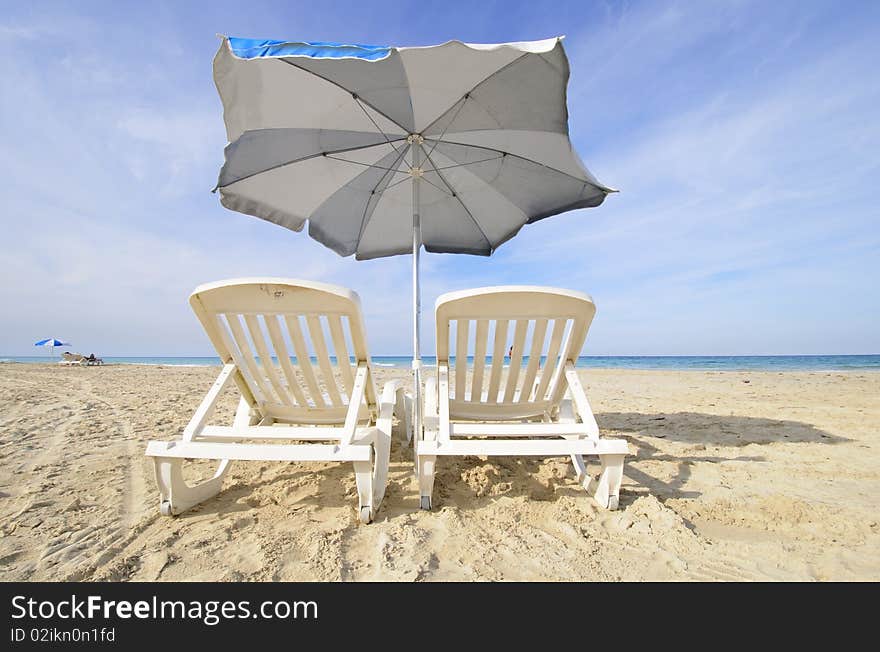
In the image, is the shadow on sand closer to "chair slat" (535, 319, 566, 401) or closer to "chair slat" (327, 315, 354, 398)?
"chair slat" (535, 319, 566, 401)

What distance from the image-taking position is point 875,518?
190 centimetres

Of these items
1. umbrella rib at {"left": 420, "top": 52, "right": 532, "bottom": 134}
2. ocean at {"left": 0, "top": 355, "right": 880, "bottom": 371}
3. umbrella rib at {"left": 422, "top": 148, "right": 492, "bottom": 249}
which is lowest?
ocean at {"left": 0, "top": 355, "right": 880, "bottom": 371}

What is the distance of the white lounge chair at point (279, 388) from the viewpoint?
6.24 ft

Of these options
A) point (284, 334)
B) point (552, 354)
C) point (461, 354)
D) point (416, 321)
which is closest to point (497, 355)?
point (461, 354)

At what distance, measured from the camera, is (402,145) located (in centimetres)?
343

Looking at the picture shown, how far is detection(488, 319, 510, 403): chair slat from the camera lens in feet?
7.61

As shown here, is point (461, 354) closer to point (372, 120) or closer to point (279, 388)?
point (279, 388)

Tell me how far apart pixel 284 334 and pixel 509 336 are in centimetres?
138

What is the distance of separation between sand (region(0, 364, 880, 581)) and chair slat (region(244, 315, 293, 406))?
1.95 ft

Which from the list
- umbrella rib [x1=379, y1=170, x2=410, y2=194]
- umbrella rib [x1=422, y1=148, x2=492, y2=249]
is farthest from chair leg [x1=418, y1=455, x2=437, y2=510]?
umbrella rib [x1=379, y1=170, x2=410, y2=194]

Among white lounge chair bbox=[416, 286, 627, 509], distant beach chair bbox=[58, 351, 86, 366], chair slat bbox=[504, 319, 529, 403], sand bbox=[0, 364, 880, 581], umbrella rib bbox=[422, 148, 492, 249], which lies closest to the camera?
sand bbox=[0, 364, 880, 581]
